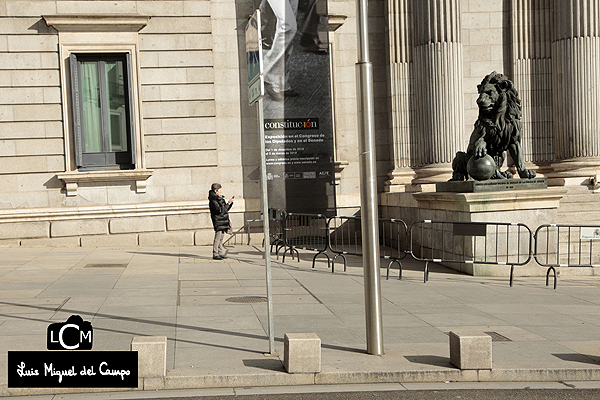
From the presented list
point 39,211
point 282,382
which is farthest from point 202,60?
point 282,382

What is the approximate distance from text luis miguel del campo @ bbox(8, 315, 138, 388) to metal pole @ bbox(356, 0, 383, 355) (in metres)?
2.55

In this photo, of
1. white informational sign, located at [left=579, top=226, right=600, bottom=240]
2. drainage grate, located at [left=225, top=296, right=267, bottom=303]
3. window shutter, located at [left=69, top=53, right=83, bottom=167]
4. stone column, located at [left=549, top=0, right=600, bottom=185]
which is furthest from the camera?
Answer: stone column, located at [left=549, top=0, right=600, bottom=185]

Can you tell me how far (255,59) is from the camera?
7.43 meters

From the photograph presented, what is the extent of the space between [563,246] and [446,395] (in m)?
10.2

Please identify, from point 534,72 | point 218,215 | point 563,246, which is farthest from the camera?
point 534,72

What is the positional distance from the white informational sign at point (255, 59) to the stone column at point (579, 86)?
14.4 metres

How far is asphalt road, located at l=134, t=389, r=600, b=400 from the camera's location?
6438 millimetres

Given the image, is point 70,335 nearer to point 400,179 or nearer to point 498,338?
point 498,338

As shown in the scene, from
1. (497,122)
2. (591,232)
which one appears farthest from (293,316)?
(497,122)

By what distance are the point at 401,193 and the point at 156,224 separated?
22.4 ft

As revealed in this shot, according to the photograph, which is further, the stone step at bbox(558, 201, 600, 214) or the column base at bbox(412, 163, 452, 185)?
the column base at bbox(412, 163, 452, 185)

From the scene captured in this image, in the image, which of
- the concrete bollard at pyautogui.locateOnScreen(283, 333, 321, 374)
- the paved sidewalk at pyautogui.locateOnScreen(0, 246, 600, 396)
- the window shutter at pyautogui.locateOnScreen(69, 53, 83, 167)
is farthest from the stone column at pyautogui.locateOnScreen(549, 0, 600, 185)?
the concrete bollard at pyautogui.locateOnScreen(283, 333, 321, 374)

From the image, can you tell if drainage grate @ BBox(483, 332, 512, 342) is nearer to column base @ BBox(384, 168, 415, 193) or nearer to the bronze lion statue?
the bronze lion statue

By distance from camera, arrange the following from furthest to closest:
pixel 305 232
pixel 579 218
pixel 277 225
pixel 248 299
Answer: pixel 305 232
pixel 277 225
pixel 579 218
pixel 248 299
